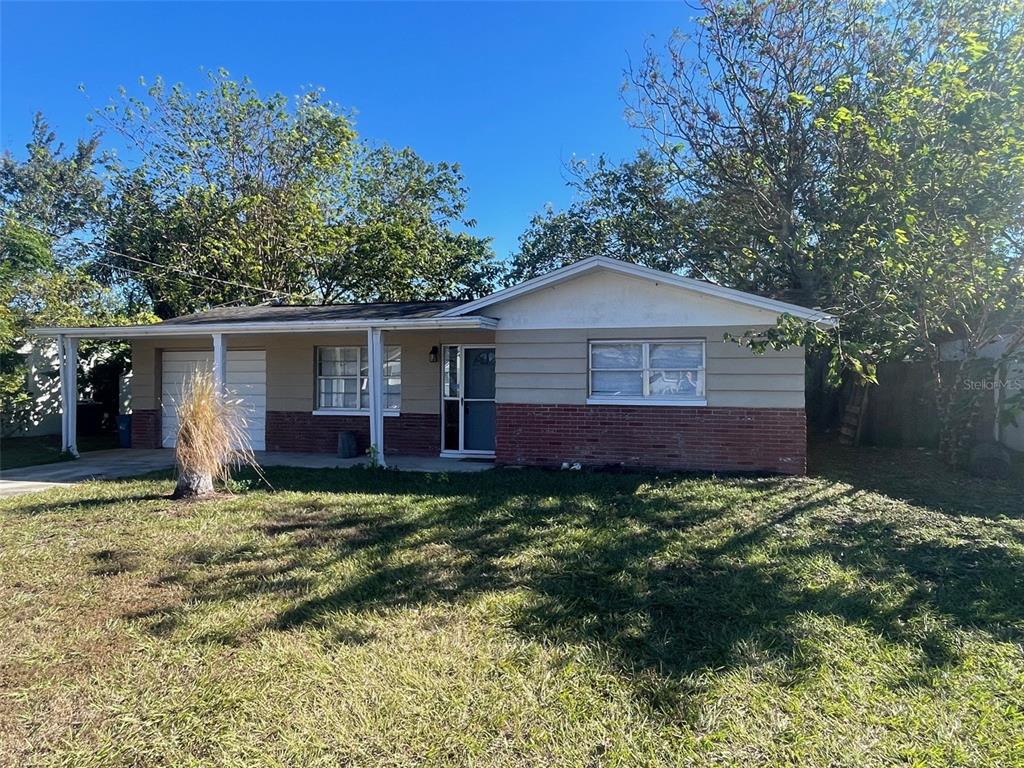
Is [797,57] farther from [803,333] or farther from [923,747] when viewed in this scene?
[923,747]

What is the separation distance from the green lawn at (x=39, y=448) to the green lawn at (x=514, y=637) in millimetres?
5737

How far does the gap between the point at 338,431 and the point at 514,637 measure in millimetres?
9174

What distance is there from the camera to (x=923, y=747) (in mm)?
2783

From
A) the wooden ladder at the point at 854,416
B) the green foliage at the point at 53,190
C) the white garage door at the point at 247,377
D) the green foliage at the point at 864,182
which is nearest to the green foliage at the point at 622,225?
the green foliage at the point at 864,182

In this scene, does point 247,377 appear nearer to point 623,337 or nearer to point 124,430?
point 124,430

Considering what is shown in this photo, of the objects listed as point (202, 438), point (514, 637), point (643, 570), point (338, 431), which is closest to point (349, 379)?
point (338, 431)

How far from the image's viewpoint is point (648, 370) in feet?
32.3

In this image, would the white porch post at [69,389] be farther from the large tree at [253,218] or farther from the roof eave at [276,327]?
the large tree at [253,218]

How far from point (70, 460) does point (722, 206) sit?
1490 cm

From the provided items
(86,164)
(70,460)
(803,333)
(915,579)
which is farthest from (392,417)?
(86,164)

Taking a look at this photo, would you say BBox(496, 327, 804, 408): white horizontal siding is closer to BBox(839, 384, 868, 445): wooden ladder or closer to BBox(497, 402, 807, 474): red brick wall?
BBox(497, 402, 807, 474): red brick wall

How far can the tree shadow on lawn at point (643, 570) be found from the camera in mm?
3910

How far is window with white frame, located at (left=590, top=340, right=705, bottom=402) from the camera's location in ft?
31.7

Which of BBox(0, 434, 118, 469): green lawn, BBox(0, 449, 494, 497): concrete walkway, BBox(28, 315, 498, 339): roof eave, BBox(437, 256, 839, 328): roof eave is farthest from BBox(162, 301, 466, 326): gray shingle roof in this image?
BBox(0, 434, 118, 469): green lawn
